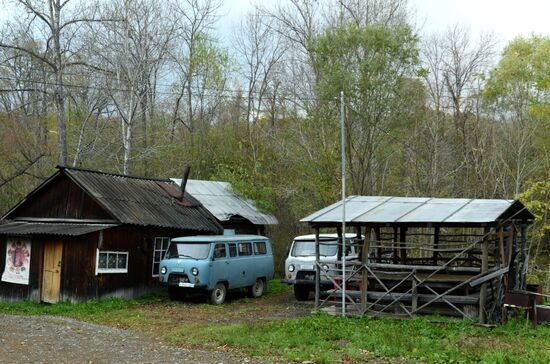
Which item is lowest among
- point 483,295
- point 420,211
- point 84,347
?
point 84,347

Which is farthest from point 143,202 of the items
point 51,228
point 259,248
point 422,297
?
point 422,297

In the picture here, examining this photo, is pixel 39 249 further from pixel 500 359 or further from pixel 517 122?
pixel 517 122

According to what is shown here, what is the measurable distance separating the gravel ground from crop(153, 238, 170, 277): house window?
19.5 ft

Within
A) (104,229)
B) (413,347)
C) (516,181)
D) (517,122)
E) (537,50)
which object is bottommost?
(413,347)

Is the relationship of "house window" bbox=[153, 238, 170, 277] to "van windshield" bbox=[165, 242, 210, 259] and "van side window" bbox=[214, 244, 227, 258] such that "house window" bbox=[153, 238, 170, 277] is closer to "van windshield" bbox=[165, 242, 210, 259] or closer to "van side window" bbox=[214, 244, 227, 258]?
"van windshield" bbox=[165, 242, 210, 259]

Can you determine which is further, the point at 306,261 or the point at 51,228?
the point at 306,261

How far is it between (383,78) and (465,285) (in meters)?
11.5

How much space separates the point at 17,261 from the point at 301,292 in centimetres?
909

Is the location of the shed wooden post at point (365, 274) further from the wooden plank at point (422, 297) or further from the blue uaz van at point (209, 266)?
the blue uaz van at point (209, 266)

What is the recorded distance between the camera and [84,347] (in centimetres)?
1166

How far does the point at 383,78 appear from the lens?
2402cm

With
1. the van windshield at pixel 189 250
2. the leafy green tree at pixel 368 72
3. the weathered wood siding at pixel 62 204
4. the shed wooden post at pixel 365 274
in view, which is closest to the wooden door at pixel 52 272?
the weathered wood siding at pixel 62 204

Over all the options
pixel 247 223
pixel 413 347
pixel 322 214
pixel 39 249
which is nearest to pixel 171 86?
pixel 247 223

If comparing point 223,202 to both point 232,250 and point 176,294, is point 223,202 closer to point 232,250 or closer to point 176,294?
point 232,250
